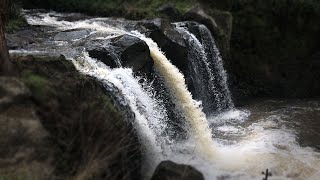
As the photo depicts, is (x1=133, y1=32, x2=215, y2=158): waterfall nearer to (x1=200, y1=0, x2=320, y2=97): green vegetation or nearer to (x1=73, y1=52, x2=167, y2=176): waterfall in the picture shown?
(x1=73, y1=52, x2=167, y2=176): waterfall

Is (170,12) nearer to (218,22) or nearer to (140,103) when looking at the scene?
(218,22)

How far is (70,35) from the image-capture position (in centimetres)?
1088

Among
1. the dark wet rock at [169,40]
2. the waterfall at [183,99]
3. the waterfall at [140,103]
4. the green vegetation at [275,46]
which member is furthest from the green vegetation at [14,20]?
the green vegetation at [275,46]

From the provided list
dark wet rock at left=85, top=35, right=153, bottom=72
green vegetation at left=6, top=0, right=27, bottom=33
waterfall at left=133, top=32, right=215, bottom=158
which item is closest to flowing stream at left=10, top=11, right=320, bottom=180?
waterfall at left=133, top=32, right=215, bottom=158

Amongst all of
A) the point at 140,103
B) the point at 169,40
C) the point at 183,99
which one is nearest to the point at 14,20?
the point at 169,40

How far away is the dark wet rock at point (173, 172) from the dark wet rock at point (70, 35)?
14.9 ft

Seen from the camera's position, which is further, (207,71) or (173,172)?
(207,71)

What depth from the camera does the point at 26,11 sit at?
14.6 meters

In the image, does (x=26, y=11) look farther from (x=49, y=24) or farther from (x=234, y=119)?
(x=234, y=119)

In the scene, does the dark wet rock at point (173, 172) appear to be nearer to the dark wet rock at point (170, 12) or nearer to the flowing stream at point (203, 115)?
the flowing stream at point (203, 115)

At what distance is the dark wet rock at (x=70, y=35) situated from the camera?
10649mm

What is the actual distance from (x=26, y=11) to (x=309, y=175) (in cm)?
1015

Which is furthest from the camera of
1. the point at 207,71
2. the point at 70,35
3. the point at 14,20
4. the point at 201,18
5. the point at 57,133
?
the point at 201,18

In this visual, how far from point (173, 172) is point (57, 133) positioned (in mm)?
2021
